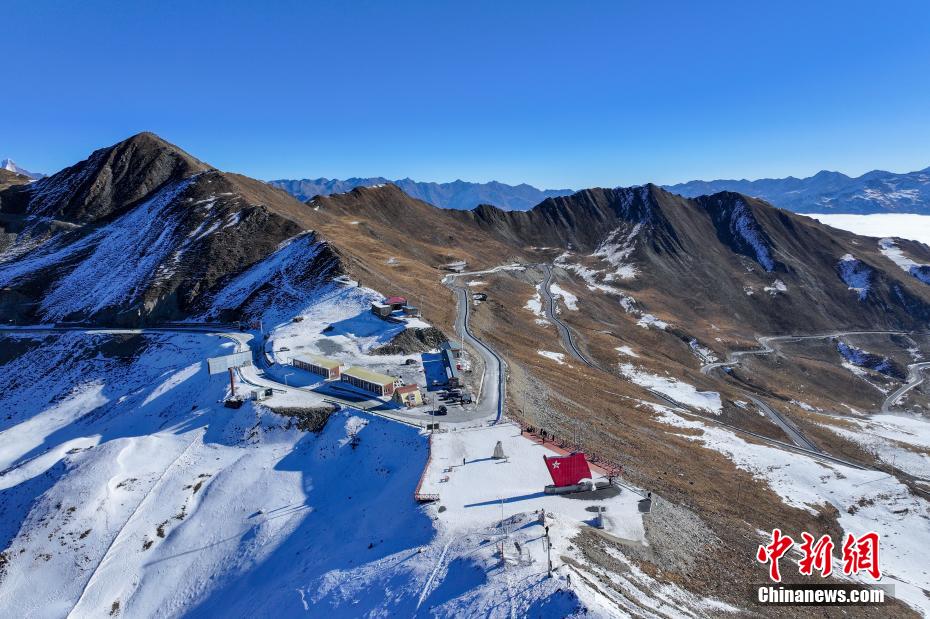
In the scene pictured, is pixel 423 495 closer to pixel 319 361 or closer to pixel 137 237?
pixel 319 361

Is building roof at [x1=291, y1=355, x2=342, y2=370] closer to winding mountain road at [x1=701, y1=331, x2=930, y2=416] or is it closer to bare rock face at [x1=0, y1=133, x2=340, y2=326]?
bare rock face at [x1=0, y1=133, x2=340, y2=326]

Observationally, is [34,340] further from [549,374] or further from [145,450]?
[549,374]

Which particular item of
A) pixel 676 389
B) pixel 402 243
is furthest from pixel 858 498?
pixel 402 243

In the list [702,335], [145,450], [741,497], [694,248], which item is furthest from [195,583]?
[694,248]

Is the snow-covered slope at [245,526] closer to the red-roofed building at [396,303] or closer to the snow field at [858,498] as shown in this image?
the red-roofed building at [396,303]

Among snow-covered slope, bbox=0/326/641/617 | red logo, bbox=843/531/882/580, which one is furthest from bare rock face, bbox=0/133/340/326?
red logo, bbox=843/531/882/580

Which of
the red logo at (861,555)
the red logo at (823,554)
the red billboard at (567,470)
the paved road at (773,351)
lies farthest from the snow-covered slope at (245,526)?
the paved road at (773,351)
